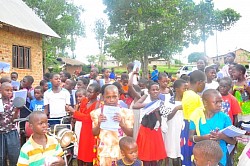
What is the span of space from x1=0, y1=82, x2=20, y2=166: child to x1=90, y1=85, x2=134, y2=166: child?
4.17ft

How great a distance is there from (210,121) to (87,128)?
6.24ft

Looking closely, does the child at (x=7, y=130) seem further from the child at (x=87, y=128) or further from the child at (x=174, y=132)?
the child at (x=174, y=132)

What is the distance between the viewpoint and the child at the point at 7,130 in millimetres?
4305

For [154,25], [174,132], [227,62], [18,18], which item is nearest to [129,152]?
[174,132]

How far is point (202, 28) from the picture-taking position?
81.4ft

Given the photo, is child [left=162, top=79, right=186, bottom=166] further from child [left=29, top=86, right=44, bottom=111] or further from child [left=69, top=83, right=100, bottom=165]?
child [left=29, top=86, right=44, bottom=111]

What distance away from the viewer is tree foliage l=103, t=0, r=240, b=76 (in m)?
22.2

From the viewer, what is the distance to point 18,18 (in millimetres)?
13445

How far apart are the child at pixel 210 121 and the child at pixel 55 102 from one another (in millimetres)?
2788

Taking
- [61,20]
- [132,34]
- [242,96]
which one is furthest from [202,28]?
[242,96]

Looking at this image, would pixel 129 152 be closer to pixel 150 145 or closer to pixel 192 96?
pixel 192 96

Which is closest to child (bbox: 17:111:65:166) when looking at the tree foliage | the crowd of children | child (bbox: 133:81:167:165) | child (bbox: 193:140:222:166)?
the crowd of children

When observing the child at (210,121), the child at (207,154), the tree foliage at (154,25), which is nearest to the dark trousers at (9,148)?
the child at (210,121)

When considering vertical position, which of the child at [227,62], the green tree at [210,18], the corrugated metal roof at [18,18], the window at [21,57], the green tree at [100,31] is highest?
the green tree at [100,31]
